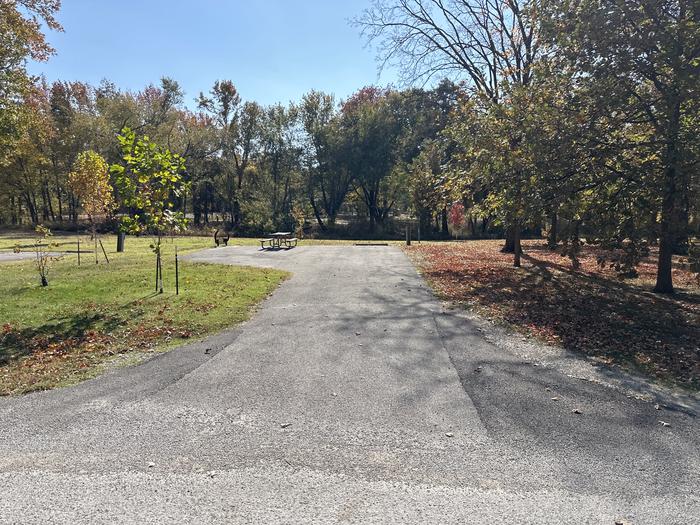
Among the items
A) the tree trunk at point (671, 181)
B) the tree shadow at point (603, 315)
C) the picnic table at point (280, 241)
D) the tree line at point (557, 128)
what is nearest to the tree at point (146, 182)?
the tree line at point (557, 128)

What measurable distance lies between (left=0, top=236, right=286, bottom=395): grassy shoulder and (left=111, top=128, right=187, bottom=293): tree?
65.4 inches

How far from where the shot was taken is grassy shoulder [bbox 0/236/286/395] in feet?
18.8

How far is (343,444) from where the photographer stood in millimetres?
3637

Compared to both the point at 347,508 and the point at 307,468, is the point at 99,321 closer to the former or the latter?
the point at 307,468

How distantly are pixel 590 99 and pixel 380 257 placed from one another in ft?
33.7

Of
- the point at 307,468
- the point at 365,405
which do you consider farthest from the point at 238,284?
the point at 307,468

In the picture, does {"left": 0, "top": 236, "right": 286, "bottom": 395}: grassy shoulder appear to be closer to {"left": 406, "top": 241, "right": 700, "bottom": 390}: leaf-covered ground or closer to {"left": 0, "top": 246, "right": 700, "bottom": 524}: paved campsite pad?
{"left": 0, "top": 246, "right": 700, "bottom": 524}: paved campsite pad

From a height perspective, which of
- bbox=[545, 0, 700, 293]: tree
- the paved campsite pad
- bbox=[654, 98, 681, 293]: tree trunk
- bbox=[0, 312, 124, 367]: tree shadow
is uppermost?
bbox=[545, 0, 700, 293]: tree

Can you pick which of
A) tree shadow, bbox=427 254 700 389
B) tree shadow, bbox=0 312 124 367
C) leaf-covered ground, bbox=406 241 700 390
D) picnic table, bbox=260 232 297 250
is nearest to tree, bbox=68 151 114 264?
picnic table, bbox=260 232 297 250

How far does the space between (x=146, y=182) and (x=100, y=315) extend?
2.72 meters

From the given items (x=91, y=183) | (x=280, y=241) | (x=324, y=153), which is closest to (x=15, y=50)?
(x=91, y=183)

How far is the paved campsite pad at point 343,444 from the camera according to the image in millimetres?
2832

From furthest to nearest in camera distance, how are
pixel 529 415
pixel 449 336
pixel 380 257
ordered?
Answer: pixel 380 257 < pixel 449 336 < pixel 529 415

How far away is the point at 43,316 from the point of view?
25.8 ft
